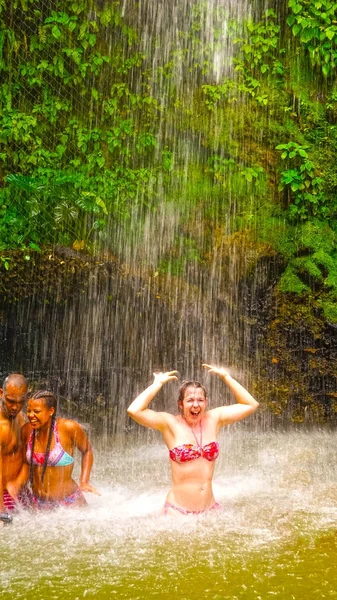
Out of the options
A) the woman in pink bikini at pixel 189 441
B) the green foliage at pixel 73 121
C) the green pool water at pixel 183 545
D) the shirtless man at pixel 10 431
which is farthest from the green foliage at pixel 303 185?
the shirtless man at pixel 10 431

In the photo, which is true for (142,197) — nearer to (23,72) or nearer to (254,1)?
(23,72)

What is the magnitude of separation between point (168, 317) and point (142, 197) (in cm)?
259

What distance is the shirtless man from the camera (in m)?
5.11

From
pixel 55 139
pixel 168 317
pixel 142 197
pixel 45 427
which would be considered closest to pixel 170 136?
pixel 142 197

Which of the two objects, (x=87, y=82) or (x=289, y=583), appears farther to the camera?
(x=87, y=82)

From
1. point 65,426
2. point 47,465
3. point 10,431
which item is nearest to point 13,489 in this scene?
point 47,465

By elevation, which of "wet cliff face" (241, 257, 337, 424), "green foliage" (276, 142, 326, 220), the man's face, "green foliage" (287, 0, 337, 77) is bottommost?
the man's face

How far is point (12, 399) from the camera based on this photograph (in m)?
5.14

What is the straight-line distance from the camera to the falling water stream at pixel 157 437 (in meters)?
4.07

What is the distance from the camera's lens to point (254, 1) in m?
11.3

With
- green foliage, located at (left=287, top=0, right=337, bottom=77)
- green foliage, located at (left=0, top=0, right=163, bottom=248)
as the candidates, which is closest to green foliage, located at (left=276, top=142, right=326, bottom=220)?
green foliage, located at (left=287, top=0, right=337, bottom=77)

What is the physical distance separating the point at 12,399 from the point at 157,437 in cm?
415

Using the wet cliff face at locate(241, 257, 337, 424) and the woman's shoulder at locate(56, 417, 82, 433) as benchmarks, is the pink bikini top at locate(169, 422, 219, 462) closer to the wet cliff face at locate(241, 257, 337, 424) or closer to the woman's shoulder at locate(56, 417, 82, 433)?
the woman's shoulder at locate(56, 417, 82, 433)

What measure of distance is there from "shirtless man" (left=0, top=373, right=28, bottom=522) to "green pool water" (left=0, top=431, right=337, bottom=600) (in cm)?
30
